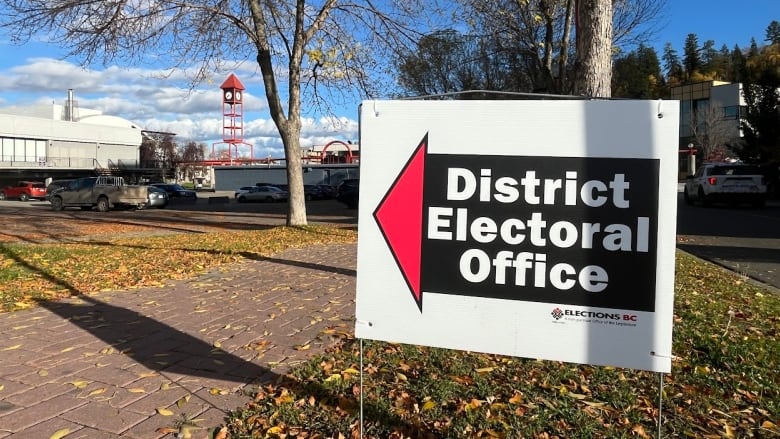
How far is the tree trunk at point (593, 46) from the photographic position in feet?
20.1

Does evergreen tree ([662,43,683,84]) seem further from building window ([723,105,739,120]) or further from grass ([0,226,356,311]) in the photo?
grass ([0,226,356,311])

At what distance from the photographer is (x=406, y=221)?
119 inches

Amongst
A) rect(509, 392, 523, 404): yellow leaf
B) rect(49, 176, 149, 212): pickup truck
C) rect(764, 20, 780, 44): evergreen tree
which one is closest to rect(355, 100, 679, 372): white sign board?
rect(509, 392, 523, 404): yellow leaf

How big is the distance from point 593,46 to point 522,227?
4.15 meters

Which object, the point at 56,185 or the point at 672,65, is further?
the point at 672,65

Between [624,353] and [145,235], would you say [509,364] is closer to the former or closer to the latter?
[624,353]

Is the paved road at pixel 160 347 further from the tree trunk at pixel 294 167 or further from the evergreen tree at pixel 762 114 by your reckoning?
the evergreen tree at pixel 762 114

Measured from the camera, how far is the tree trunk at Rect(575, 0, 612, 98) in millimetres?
6133

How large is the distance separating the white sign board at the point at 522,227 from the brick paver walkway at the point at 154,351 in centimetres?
153

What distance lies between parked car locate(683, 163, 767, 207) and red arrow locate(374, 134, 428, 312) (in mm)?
23269

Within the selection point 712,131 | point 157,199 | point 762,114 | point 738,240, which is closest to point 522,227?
point 738,240

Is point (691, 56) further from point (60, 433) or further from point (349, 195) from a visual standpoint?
point (60, 433)

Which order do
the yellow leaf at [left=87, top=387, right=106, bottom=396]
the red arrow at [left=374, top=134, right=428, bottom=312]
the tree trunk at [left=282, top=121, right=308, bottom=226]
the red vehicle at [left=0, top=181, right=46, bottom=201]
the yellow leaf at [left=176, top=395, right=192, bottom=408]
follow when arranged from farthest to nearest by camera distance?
the red vehicle at [left=0, top=181, right=46, bottom=201] < the tree trunk at [left=282, top=121, right=308, bottom=226] < the yellow leaf at [left=87, top=387, right=106, bottom=396] < the yellow leaf at [left=176, top=395, right=192, bottom=408] < the red arrow at [left=374, top=134, right=428, bottom=312]

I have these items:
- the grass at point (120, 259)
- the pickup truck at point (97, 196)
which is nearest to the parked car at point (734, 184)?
the grass at point (120, 259)
